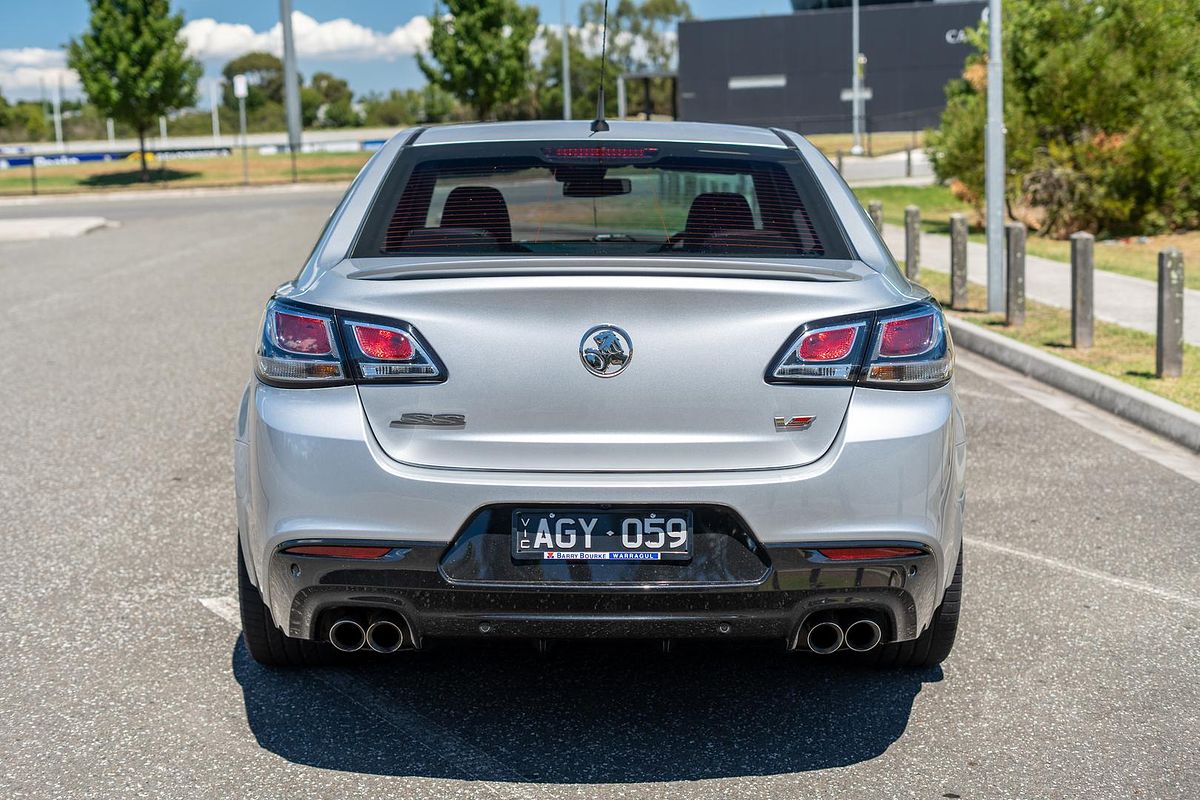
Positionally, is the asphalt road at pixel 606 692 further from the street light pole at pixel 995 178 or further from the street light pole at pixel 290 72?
the street light pole at pixel 290 72

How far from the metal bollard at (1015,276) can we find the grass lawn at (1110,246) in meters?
1.10

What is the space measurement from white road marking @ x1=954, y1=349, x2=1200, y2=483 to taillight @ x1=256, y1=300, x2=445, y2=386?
14.9 feet

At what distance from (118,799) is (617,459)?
141cm

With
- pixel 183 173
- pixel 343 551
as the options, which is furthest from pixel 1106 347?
pixel 183 173

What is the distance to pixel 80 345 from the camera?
1131cm

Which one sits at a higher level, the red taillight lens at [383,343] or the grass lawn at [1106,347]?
the red taillight lens at [383,343]

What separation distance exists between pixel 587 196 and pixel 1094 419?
4.76 meters

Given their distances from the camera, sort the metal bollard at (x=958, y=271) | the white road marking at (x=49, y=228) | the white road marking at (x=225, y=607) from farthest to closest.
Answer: the white road marking at (x=49, y=228), the metal bollard at (x=958, y=271), the white road marking at (x=225, y=607)

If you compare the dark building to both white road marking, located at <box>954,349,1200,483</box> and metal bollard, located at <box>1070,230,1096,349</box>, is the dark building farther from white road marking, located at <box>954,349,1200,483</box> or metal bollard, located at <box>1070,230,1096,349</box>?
white road marking, located at <box>954,349,1200,483</box>

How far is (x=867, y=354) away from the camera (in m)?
3.33

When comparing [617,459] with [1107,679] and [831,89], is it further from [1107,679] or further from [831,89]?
[831,89]

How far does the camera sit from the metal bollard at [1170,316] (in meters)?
8.27

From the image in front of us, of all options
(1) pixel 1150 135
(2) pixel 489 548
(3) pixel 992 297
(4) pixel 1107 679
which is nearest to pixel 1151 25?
(1) pixel 1150 135

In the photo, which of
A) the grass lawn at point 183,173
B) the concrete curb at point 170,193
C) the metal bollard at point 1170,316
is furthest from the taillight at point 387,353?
the grass lawn at point 183,173
